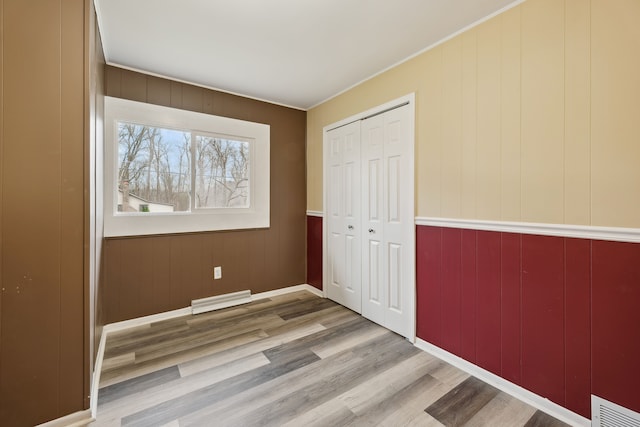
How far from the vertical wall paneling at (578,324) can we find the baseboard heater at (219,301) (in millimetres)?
2832

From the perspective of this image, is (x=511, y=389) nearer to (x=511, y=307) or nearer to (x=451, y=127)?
(x=511, y=307)

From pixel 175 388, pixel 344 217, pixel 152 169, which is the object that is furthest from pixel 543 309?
pixel 152 169

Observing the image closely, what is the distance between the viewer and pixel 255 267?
3299 mm

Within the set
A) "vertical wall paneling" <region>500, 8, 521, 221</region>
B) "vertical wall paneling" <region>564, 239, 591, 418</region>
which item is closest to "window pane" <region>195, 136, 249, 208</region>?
"vertical wall paneling" <region>500, 8, 521, 221</region>

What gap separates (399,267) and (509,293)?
0.86 m

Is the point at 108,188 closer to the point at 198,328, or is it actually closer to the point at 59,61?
the point at 59,61

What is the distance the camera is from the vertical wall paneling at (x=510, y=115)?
1668 millimetres

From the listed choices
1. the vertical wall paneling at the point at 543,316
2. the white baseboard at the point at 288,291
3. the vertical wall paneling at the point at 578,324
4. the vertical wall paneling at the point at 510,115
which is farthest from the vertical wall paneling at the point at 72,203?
the vertical wall paneling at the point at 578,324

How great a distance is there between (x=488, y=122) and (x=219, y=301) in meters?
3.05

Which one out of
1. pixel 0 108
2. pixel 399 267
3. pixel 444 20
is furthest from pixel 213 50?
pixel 399 267

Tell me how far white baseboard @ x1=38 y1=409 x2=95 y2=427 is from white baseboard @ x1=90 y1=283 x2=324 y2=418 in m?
0.02

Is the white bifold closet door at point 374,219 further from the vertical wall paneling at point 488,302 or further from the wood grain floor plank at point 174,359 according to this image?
the wood grain floor plank at point 174,359

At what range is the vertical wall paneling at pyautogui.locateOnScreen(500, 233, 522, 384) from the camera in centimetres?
168

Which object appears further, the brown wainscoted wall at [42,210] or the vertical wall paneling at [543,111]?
the vertical wall paneling at [543,111]
